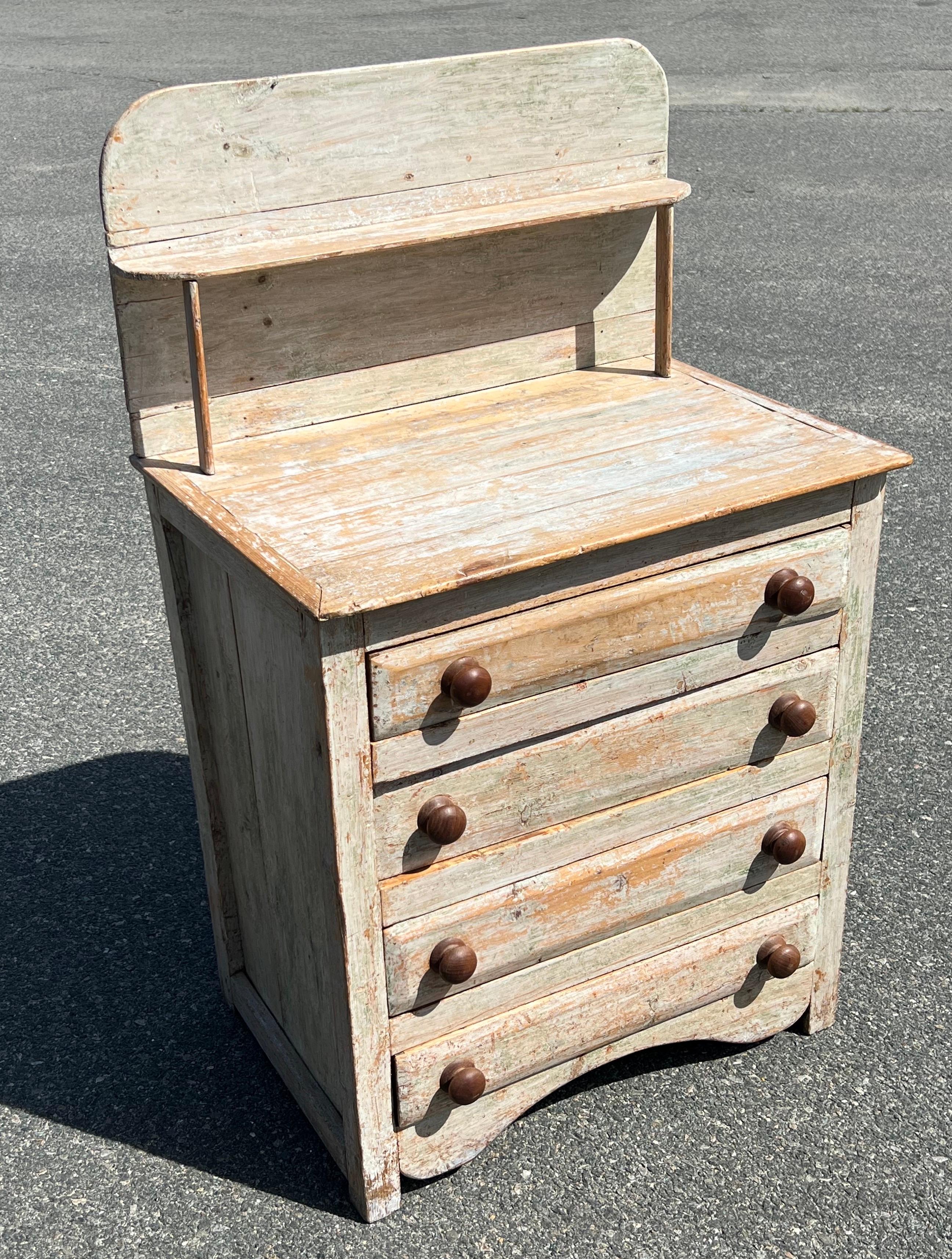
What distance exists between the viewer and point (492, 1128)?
2.38m

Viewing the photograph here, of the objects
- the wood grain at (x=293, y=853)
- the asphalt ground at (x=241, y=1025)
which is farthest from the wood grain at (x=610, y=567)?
the asphalt ground at (x=241, y=1025)

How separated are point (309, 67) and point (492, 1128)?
9772 mm

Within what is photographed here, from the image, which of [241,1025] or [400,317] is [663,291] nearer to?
[400,317]

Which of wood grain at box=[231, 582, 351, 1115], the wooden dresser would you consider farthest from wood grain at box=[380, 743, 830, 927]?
wood grain at box=[231, 582, 351, 1115]

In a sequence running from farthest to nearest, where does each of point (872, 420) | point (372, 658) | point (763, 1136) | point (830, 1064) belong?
point (872, 420) → point (830, 1064) → point (763, 1136) → point (372, 658)

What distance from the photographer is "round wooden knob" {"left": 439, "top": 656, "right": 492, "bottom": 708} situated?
1.94m

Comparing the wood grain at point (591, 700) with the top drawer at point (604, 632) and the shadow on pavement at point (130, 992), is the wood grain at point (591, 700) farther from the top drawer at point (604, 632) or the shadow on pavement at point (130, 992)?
the shadow on pavement at point (130, 992)

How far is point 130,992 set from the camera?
112 inches

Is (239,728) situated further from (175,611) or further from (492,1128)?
(492,1128)

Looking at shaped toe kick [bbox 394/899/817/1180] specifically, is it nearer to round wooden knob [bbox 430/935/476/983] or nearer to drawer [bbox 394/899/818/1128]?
drawer [bbox 394/899/818/1128]

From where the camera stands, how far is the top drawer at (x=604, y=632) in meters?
1.96

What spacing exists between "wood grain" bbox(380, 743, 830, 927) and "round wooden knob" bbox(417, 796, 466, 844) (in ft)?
0.31

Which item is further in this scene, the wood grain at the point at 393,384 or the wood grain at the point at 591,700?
the wood grain at the point at 393,384

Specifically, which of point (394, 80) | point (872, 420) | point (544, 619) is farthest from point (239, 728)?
point (872, 420)
